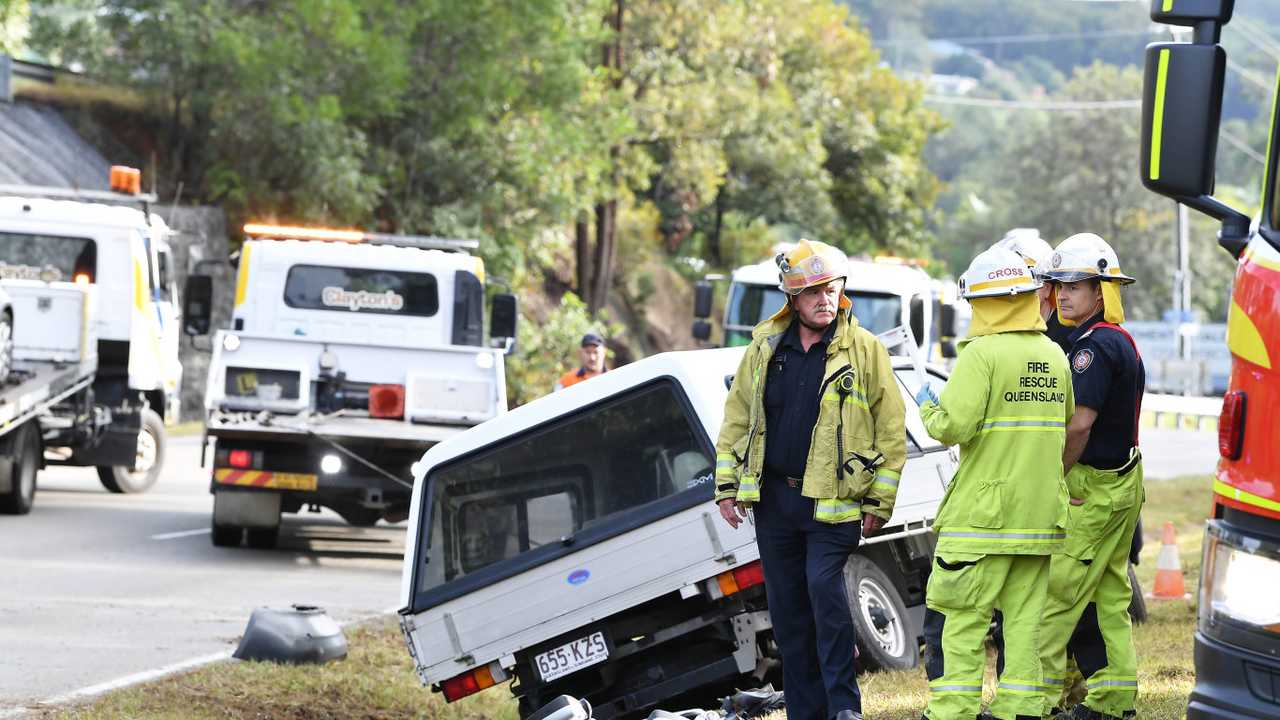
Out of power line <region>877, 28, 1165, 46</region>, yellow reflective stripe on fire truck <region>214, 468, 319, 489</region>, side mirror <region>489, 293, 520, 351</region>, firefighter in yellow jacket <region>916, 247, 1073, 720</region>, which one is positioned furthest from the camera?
power line <region>877, 28, 1165, 46</region>

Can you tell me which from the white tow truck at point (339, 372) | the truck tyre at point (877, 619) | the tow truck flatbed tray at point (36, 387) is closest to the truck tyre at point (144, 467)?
the tow truck flatbed tray at point (36, 387)

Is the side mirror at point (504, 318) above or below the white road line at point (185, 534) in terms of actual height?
above

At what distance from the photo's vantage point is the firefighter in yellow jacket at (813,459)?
6.64 m

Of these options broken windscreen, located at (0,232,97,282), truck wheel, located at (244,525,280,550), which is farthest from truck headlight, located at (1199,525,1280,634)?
broken windscreen, located at (0,232,97,282)

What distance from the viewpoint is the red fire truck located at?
4871 millimetres

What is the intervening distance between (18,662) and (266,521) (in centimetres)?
491

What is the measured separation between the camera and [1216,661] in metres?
4.96

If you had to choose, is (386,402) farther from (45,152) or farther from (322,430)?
(45,152)

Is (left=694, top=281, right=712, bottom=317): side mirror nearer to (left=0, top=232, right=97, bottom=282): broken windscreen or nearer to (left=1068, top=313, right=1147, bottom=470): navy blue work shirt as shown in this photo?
(left=0, top=232, right=97, bottom=282): broken windscreen

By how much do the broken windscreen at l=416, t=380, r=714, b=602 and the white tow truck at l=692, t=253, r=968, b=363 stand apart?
1144 cm

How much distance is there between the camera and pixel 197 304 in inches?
643

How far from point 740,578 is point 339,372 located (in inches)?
325

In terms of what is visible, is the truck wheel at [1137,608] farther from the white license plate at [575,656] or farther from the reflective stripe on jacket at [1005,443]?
the reflective stripe on jacket at [1005,443]

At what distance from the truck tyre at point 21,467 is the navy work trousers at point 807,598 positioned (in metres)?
10.3
